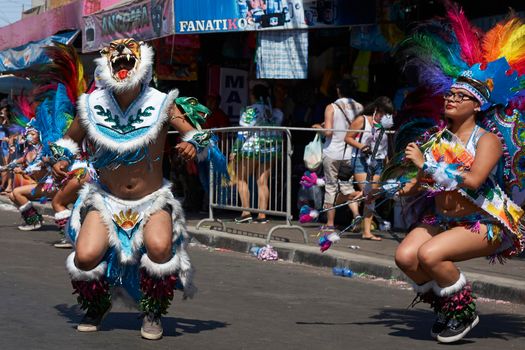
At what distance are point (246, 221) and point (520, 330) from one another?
758 cm

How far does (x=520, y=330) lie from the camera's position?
816 cm

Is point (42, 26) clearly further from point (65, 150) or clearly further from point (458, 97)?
point (458, 97)

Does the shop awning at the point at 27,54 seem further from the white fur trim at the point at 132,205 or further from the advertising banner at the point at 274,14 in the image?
the white fur trim at the point at 132,205

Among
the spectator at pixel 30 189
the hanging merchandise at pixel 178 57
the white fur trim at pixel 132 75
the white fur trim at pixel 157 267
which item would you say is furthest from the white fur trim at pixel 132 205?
the hanging merchandise at pixel 178 57

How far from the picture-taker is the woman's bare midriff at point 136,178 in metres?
7.36

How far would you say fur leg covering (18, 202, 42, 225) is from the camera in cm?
1549

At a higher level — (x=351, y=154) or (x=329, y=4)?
(x=329, y=4)

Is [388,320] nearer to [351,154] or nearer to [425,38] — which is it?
[425,38]

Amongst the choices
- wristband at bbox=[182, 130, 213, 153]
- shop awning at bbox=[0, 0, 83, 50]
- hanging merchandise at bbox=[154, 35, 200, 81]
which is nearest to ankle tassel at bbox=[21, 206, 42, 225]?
hanging merchandise at bbox=[154, 35, 200, 81]

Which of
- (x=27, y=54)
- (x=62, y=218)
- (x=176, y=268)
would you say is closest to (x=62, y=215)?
(x=62, y=218)

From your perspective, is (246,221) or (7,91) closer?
(246,221)

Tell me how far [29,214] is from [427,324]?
8.51m

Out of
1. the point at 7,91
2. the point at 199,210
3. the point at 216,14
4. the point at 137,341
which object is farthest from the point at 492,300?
the point at 7,91

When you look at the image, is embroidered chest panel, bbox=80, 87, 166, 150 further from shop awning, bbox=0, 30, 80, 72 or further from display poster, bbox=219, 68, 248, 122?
shop awning, bbox=0, 30, 80, 72
